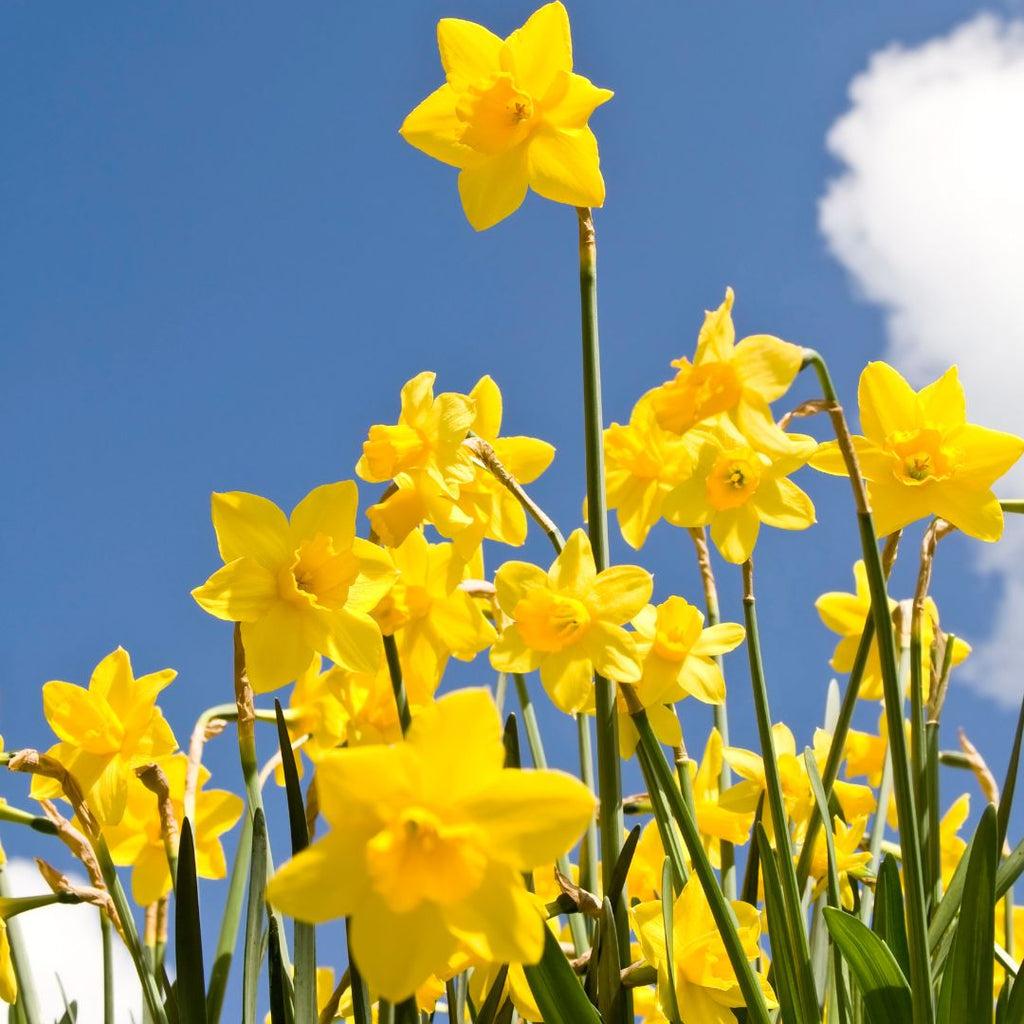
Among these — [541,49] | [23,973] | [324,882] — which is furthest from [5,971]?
[541,49]

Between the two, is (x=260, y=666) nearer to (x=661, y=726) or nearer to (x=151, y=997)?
(x=151, y=997)

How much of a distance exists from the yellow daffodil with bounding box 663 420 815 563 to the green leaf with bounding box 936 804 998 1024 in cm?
56

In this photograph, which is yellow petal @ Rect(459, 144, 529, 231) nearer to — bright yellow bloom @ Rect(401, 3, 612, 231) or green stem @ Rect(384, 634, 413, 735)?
bright yellow bloom @ Rect(401, 3, 612, 231)

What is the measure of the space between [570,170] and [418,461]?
54 centimetres

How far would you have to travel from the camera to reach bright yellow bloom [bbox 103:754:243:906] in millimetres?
2338

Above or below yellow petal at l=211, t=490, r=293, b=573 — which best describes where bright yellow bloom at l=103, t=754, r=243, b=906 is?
below

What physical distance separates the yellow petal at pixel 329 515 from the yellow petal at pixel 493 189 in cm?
55

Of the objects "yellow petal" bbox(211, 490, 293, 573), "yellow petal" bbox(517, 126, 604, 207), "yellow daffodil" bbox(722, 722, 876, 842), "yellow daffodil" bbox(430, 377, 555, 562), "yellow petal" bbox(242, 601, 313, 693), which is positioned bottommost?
"yellow daffodil" bbox(722, 722, 876, 842)

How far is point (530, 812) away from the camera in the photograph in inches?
40.8

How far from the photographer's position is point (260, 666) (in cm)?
161

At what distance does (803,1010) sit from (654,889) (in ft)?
2.67

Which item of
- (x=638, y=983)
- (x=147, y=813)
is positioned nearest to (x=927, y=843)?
(x=638, y=983)

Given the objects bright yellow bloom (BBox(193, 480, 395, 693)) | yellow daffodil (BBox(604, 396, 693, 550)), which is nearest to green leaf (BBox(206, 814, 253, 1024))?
bright yellow bloom (BBox(193, 480, 395, 693))

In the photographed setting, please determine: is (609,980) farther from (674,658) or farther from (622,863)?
(674,658)
